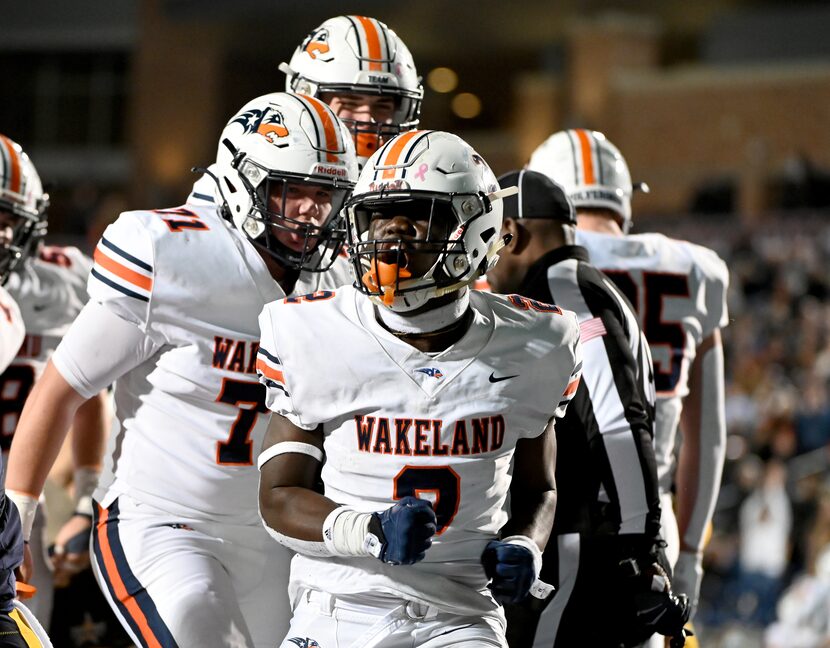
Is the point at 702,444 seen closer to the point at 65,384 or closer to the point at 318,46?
the point at 318,46

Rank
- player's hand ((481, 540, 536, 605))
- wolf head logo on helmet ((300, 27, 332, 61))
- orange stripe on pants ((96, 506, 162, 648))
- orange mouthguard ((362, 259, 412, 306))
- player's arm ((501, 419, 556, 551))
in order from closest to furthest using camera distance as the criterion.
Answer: player's hand ((481, 540, 536, 605)) → orange mouthguard ((362, 259, 412, 306)) → player's arm ((501, 419, 556, 551)) → orange stripe on pants ((96, 506, 162, 648)) → wolf head logo on helmet ((300, 27, 332, 61))

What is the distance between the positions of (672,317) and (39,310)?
6.61 feet

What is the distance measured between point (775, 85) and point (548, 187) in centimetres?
1674

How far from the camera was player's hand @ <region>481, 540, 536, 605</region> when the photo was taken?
258 centimetres

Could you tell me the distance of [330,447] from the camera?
274cm

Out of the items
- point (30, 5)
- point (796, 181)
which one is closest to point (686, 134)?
point (796, 181)

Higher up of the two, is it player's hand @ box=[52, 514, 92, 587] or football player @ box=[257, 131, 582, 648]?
football player @ box=[257, 131, 582, 648]

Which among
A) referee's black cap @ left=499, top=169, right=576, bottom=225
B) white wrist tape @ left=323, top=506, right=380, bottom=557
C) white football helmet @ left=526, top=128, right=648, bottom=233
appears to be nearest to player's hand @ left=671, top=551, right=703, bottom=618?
white football helmet @ left=526, top=128, right=648, bottom=233

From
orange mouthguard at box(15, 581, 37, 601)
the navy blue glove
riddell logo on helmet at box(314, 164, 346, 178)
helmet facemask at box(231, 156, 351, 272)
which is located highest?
riddell logo on helmet at box(314, 164, 346, 178)

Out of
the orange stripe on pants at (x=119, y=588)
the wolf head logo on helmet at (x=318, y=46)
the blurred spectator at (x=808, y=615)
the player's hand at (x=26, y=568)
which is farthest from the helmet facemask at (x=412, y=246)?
the blurred spectator at (x=808, y=615)

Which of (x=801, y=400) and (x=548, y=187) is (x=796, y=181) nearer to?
(x=801, y=400)

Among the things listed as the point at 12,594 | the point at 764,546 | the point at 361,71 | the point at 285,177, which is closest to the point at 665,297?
the point at 361,71

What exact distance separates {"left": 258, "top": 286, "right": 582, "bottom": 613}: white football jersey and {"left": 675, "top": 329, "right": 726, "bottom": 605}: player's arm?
5.62ft

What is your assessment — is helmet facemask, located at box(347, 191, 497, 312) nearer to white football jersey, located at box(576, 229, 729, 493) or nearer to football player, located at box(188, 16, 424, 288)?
football player, located at box(188, 16, 424, 288)
